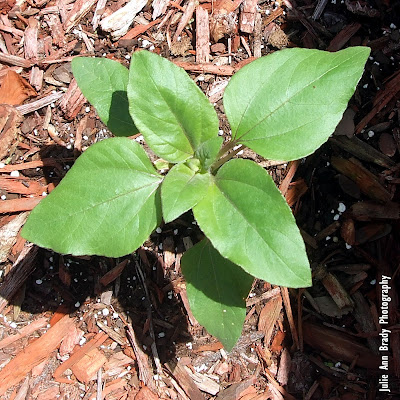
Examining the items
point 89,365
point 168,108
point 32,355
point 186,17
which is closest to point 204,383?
point 89,365

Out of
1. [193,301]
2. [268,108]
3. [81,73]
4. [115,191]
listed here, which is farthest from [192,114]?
[193,301]

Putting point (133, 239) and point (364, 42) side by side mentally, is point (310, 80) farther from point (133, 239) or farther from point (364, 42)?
point (364, 42)

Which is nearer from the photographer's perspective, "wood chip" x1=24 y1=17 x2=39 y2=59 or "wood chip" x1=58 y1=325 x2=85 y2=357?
"wood chip" x1=58 y1=325 x2=85 y2=357

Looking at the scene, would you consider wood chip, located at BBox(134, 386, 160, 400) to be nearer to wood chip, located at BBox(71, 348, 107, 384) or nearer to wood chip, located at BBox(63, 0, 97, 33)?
wood chip, located at BBox(71, 348, 107, 384)

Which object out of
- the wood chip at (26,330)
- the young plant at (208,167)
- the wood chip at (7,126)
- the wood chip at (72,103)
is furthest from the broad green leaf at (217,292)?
the wood chip at (7,126)

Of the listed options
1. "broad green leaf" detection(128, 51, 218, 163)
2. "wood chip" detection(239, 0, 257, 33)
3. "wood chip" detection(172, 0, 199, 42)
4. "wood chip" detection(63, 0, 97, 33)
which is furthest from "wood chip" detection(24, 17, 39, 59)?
"broad green leaf" detection(128, 51, 218, 163)

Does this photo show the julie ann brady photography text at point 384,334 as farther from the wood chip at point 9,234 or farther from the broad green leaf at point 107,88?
the wood chip at point 9,234
